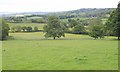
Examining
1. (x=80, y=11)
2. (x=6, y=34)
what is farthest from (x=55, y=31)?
(x=80, y=11)

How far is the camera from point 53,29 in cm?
5691

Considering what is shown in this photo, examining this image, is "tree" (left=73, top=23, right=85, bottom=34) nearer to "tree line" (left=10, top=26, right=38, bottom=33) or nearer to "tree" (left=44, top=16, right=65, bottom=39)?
"tree" (left=44, top=16, right=65, bottom=39)

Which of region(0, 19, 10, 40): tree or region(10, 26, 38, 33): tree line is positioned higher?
region(0, 19, 10, 40): tree

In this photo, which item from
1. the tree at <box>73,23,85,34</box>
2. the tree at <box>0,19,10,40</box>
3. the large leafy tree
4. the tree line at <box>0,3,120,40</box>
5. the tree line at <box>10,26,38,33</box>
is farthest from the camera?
the tree at <box>73,23,85,34</box>

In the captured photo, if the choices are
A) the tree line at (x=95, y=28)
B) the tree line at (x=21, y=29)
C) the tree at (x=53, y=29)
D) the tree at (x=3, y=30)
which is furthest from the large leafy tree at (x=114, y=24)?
the tree line at (x=21, y=29)

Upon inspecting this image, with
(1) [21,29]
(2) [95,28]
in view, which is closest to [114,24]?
(2) [95,28]

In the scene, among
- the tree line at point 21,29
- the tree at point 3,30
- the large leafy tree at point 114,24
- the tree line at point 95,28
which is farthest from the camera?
the tree line at point 21,29

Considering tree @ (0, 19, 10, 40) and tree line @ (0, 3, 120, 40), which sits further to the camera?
tree @ (0, 19, 10, 40)

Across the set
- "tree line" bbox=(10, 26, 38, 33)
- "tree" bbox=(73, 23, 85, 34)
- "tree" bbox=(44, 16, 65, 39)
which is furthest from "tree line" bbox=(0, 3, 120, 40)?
"tree line" bbox=(10, 26, 38, 33)

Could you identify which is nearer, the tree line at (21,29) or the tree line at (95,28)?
the tree line at (95,28)

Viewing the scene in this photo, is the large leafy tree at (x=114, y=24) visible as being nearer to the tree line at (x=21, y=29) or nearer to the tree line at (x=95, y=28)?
the tree line at (x=95, y=28)

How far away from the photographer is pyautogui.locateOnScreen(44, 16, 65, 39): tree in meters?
56.0

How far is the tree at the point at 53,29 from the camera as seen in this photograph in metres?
56.0

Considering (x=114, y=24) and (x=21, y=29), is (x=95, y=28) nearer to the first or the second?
(x=114, y=24)
